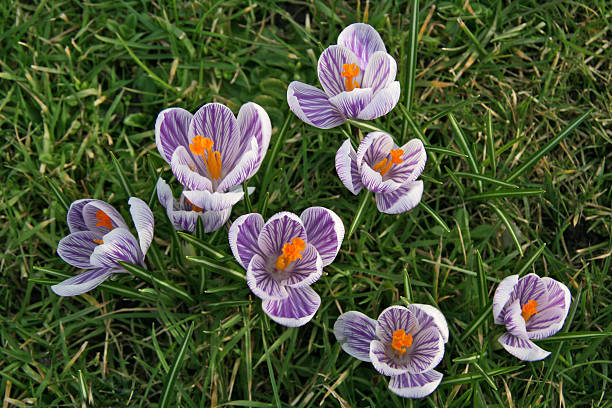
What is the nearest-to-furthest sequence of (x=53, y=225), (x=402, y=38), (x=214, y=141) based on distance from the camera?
1. (x=214, y=141)
2. (x=53, y=225)
3. (x=402, y=38)

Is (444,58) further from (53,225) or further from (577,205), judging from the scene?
(53,225)

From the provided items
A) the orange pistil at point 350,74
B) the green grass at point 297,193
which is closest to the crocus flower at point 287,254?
the green grass at point 297,193

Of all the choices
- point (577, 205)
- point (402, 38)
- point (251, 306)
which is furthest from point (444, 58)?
point (251, 306)

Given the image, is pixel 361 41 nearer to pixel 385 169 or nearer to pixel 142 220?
pixel 385 169

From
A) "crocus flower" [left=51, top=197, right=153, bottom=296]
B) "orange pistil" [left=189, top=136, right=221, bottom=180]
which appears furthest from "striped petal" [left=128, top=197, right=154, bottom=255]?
"orange pistil" [left=189, top=136, right=221, bottom=180]

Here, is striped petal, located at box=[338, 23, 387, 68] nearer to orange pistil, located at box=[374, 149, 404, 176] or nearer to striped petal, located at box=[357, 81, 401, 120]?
striped petal, located at box=[357, 81, 401, 120]

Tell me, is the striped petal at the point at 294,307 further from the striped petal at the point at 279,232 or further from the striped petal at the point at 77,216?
the striped petal at the point at 77,216
